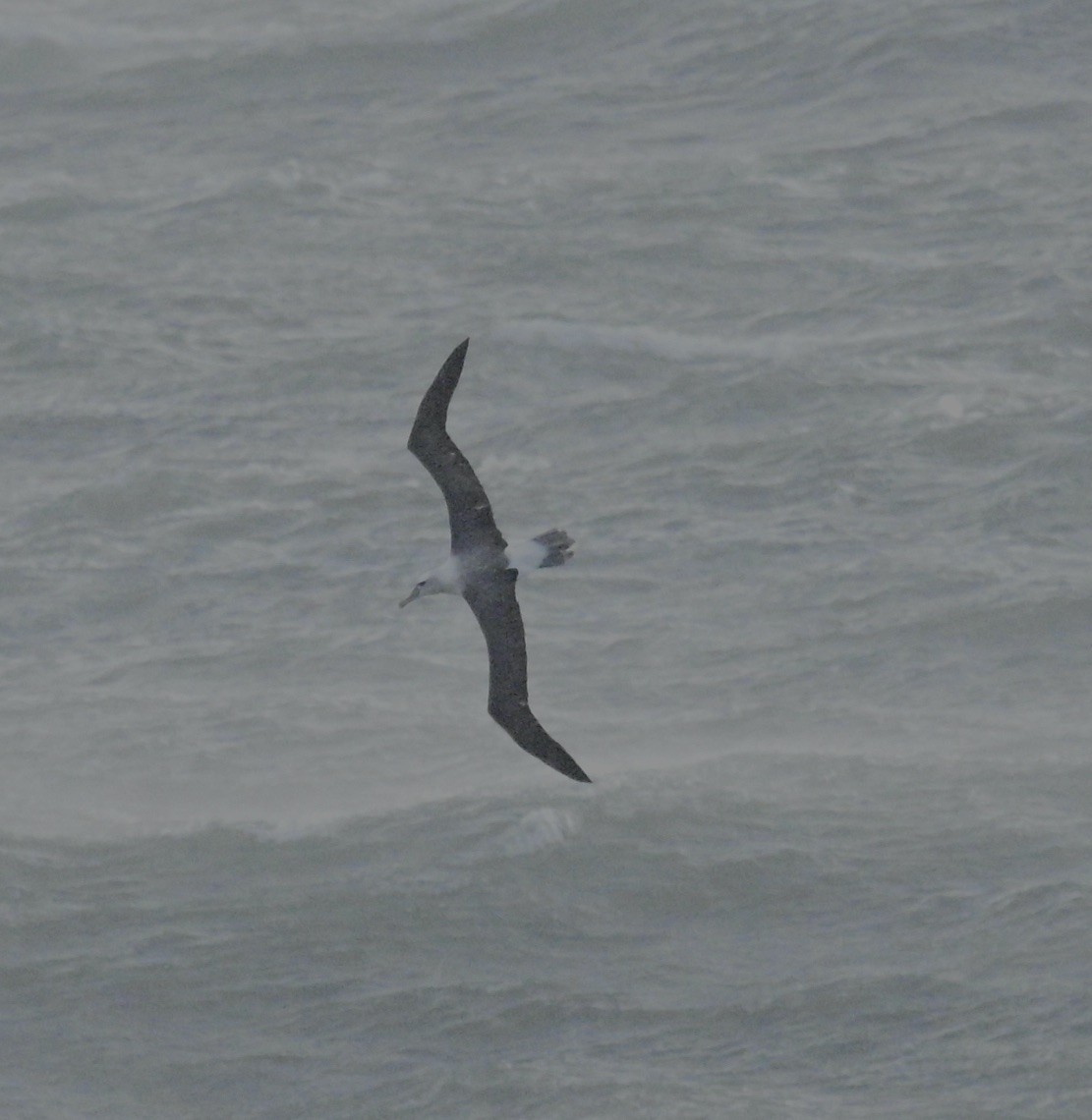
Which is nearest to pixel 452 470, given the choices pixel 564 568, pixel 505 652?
pixel 505 652

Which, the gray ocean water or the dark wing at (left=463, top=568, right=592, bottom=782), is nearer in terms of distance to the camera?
the dark wing at (left=463, top=568, right=592, bottom=782)

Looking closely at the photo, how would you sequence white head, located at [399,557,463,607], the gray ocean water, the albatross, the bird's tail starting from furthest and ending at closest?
the gray ocean water, white head, located at [399,557,463,607], the albatross, the bird's tail

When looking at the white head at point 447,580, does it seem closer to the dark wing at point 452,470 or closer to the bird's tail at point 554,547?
the dark wing at point 452,470

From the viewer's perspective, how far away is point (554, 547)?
1881 cm

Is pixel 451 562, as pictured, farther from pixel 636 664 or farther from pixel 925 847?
pixel 636 664

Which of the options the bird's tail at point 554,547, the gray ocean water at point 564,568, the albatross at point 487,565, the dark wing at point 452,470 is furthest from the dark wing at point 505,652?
the gray ocean water at point 564,568

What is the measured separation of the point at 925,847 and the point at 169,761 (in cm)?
951

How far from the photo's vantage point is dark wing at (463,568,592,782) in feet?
Answer: 62.5

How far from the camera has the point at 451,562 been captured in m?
19.5

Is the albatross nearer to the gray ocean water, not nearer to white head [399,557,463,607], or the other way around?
white head [399,557,463,607]

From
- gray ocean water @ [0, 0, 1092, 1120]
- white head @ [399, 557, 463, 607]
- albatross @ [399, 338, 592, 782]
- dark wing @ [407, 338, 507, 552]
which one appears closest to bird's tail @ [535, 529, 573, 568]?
albatross @ [399, 338, 592, 782]

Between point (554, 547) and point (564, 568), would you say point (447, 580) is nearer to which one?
point (554, 547)

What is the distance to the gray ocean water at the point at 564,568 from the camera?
83.5 feet

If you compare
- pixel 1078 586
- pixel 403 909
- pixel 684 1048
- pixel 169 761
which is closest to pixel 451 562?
pixel 684 1048
